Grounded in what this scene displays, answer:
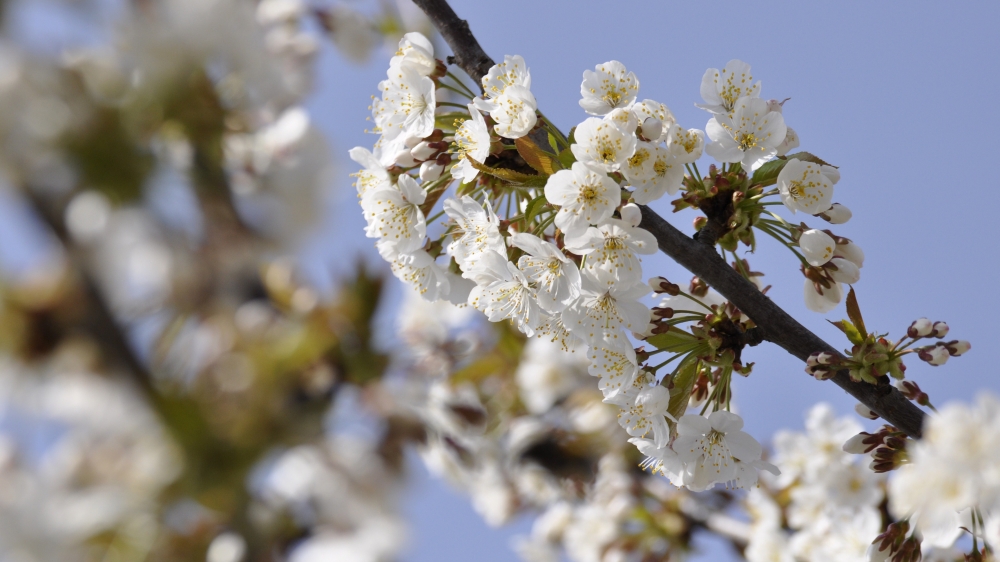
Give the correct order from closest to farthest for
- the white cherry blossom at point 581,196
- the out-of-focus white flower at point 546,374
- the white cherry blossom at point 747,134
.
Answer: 1. the white cherry blossom at point 581,196
2. the white cherry blossom at point 747,134
3. the out-of-focus white flower at point 546,374

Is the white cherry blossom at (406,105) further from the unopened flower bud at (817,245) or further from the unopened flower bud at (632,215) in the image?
the unopened flower bud at (817,245)

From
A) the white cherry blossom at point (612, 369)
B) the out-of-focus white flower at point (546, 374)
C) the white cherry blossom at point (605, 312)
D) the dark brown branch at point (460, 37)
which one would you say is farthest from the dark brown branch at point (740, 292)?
the out-of-focus white flower at point (546, 374)

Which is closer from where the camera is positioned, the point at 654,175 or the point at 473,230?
the point at 654,175

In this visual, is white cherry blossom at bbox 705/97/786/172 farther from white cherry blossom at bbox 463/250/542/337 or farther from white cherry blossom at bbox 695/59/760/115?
white cherry blossom at bbox 463/250/542/337

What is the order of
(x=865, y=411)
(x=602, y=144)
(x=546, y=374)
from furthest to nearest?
1. (x=546, y=374)
2. (x=865, y=411)
3. (x=602, y=144)

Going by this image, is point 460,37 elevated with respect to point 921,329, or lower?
lower

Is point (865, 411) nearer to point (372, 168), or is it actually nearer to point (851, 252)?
point (851, 252)

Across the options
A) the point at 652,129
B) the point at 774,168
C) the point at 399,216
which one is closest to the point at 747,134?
the point at 774,168
